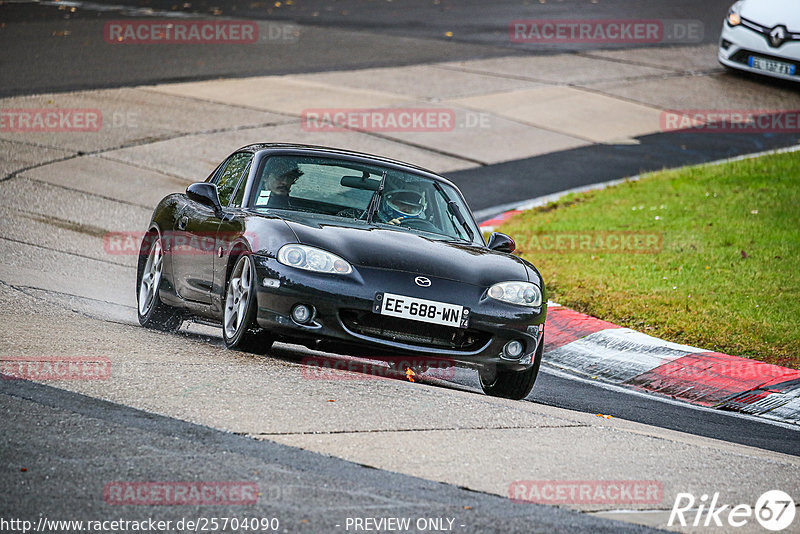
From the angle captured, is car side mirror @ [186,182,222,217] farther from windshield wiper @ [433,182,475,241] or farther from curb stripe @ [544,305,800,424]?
curb stripe @ [544,305,800,424]

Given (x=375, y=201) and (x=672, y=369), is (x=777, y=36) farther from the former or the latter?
(x=375, y=201)

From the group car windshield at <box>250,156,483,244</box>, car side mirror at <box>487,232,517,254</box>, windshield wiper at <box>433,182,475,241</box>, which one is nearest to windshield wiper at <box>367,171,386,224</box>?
car windshield at <box>250,156,483,244</box>

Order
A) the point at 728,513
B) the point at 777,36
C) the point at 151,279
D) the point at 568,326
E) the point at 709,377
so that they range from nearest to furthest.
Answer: the point at 728,513
the point at 709,377
the point at 151,279
the point at 568,326
the point at 777,36

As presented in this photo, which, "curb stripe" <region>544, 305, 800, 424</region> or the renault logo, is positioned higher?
the renault logo

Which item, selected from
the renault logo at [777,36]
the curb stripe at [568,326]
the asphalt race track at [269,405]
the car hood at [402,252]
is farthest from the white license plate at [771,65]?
the car hood at [402,252]

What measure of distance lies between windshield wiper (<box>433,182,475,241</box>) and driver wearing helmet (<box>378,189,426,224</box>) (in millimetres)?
184

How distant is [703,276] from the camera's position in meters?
10.5

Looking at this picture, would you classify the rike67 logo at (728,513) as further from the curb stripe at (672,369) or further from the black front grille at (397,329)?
the curb stripe at (672,369)

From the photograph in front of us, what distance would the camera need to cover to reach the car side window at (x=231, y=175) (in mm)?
8152

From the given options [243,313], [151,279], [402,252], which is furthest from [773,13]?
[243,313]

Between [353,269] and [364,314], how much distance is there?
0.85 feet

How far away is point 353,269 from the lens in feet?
21.6

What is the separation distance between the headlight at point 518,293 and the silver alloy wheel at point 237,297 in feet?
4.64

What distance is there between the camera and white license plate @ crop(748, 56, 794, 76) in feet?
64.2
